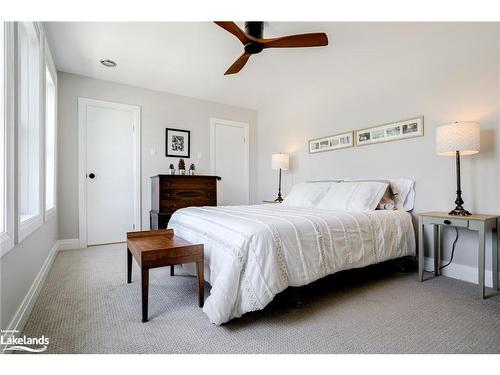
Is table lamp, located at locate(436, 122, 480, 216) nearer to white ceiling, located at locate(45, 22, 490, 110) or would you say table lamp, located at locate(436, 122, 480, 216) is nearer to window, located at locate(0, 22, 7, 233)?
white ceiling, located at locate(45, 22, 490, 110)

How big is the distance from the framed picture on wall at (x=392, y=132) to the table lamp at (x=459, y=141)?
1.56 ft

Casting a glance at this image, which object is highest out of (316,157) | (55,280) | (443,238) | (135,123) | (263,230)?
(135,123)

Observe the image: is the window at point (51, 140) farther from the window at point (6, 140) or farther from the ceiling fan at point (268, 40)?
the ceiling fan at point (268, 40)

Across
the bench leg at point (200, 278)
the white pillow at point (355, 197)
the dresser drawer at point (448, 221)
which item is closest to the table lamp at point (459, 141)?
the dresser drawer at point (448, 221)

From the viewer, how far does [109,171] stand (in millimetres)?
3842

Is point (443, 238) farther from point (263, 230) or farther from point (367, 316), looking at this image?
point (263, 230)

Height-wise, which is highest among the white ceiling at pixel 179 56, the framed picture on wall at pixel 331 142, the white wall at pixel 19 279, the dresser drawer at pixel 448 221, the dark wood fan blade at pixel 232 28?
the white ceiling at pixel 179 56

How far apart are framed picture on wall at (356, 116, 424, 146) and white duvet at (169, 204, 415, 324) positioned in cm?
98

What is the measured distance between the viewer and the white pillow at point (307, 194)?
3.08 meters

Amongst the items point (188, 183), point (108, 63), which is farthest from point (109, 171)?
point (108, 63)

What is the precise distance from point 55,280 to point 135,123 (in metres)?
2.46

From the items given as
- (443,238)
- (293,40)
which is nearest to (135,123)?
(293,40)

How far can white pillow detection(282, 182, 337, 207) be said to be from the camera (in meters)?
3.08
